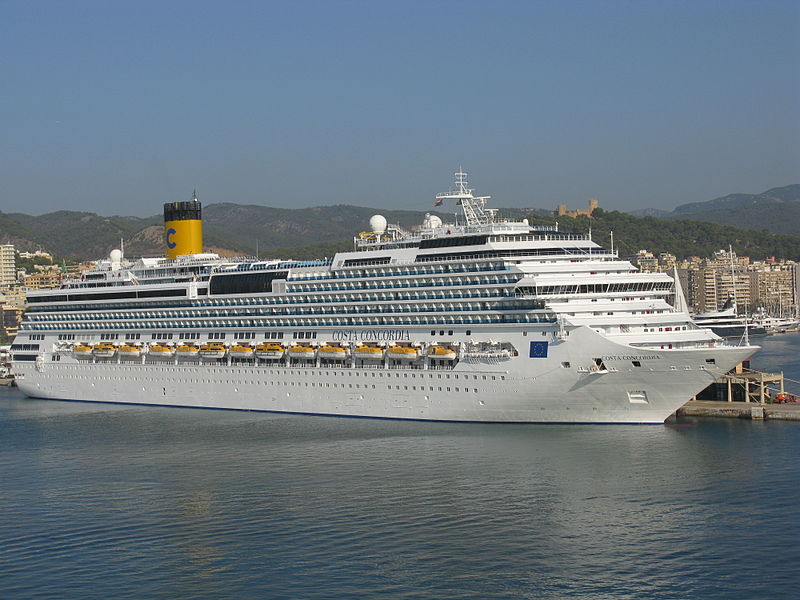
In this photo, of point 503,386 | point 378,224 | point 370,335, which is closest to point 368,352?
point 370,335

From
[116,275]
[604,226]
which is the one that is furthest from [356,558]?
[604,226]

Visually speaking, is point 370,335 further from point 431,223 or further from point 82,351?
point 82,351

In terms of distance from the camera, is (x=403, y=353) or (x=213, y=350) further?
(x=213, y=350)

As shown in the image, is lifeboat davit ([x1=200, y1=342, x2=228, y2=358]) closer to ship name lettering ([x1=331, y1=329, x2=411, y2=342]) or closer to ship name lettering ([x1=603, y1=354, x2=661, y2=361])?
ship name lettering ([x1=331, y1=329, x2=411, y2=342])

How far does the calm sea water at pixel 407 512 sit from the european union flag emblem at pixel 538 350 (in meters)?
2.55

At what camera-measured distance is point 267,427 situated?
3994 cm

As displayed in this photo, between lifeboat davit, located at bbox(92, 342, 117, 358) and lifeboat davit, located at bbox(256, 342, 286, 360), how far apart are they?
9.83 metres

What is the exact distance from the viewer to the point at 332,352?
135 feet

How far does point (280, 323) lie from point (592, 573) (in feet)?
80.3

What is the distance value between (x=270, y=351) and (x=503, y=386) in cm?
1129

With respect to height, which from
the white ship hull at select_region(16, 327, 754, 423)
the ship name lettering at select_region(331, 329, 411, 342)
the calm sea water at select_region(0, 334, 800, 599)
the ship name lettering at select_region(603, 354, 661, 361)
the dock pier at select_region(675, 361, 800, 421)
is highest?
the ship name lettering at select_region(331, 329, 411, 342)

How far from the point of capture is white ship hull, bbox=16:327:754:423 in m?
34.7

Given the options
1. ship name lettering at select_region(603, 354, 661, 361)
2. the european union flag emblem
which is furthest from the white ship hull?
the european union flag emblem

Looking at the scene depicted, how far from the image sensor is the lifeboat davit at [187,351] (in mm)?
46469
